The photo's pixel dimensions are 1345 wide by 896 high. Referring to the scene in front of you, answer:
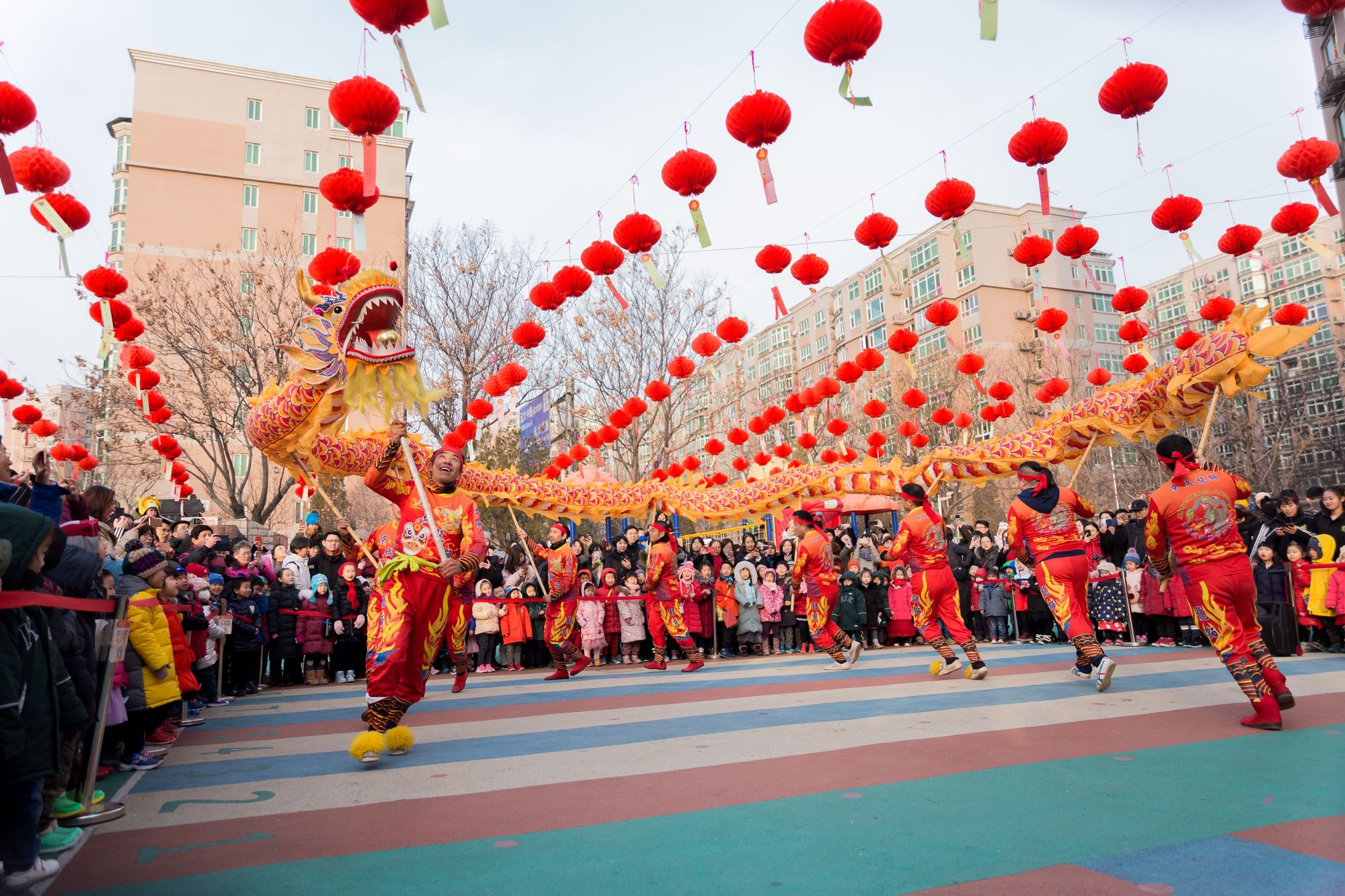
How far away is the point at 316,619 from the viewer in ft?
29.8

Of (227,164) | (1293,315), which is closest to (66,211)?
(1293,315)

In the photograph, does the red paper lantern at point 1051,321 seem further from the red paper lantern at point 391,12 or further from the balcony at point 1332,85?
the red paper lantern at point 391,12

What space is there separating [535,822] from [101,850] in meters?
1.57

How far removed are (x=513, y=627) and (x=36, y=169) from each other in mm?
6696

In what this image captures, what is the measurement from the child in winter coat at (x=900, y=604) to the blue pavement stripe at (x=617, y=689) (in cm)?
210

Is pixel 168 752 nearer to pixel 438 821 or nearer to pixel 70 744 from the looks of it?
pixel 70 744

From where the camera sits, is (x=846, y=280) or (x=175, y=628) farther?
(x=846, y=280)

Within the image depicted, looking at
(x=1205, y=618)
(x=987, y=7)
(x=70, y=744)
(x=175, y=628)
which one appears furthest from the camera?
(x=175, y=628)

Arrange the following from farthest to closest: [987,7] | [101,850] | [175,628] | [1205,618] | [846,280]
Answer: [846,280], [175,628], [1205,618], [987,7], [101,850]

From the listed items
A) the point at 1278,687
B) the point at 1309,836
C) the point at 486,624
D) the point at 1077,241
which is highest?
the point at 1077,241

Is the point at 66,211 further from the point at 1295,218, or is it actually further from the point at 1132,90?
the point at 1295,218

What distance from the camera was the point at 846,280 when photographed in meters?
39.2

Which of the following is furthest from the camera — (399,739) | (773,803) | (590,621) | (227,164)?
(227,164)

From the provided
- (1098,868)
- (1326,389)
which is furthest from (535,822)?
(1326,389)
